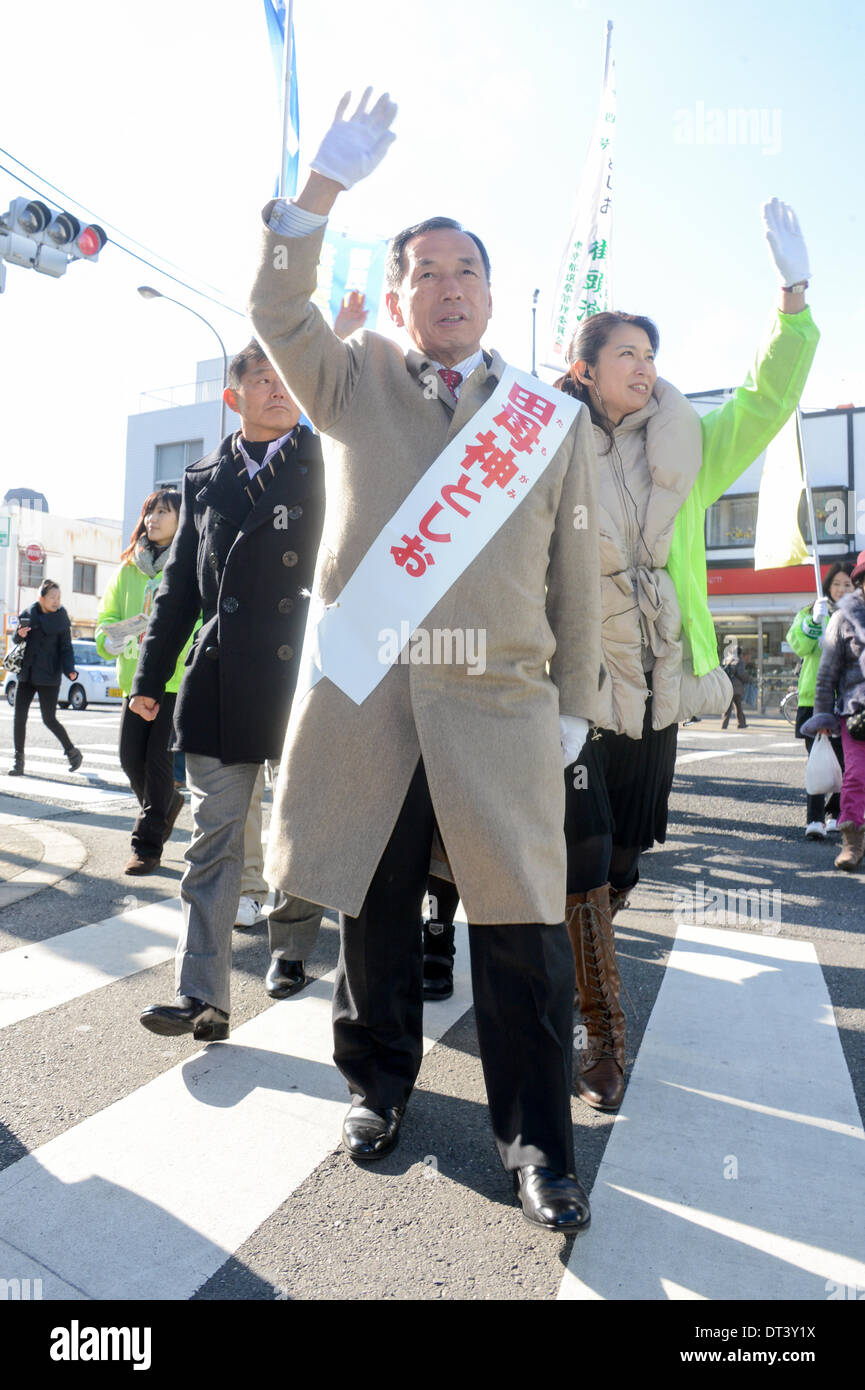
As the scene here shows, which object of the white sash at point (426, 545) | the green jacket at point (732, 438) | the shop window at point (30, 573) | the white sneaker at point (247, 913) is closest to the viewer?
the white sash at point (426, 545)

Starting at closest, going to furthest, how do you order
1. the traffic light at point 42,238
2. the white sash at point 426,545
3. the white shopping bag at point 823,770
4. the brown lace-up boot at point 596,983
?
the white sash at point 426,545, the brown lace-up boot at point 596,983, the white shopping bag at point 823,770, the traffic light at point 42,238

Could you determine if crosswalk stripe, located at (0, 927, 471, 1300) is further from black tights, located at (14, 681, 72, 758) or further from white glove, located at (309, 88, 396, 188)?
black tights, located at (14, 681, 72, 758)

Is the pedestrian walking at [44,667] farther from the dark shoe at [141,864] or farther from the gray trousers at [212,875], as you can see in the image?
the gray trousers at [212,875]

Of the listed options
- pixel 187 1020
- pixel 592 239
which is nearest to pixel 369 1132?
pixel 187 1020

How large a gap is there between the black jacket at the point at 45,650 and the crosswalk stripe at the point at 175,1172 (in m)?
7.16

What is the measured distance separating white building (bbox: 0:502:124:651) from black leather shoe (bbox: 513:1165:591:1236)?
42.9 meters

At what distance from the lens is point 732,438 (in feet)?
9.15

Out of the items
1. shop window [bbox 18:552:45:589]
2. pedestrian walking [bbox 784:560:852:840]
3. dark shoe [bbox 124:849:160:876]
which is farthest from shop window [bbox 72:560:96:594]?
dark shoe [bbox 124:849:160:876]

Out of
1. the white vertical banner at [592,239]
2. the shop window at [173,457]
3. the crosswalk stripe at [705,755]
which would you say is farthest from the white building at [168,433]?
the white vertical banner at [592,239]

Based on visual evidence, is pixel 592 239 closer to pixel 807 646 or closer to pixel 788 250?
pixel 807 646

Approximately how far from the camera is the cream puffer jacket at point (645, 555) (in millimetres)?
2711

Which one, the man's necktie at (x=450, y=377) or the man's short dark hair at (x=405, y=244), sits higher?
the man's short dark hair at (x=405, y=244)

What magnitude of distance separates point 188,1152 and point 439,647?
1213 mm
